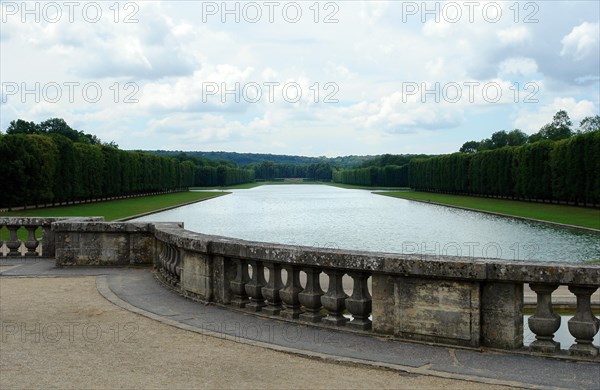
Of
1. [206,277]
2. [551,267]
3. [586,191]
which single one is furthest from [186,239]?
[586,191]

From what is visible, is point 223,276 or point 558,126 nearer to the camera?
point 223,276

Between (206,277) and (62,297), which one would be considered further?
(62,297)

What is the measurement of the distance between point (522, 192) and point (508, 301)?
62.1 m

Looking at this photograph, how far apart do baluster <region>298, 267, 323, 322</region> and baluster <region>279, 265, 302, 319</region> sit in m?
0.12

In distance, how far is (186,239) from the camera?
27.6 ft

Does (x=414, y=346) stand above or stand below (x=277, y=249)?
below

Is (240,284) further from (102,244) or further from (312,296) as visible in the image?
(102,244)

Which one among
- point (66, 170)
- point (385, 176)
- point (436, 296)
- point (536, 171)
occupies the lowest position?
point (385, 176)

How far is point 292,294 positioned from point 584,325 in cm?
307

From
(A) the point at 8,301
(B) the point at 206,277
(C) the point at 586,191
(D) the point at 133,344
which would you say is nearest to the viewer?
(D) the point at 133,344

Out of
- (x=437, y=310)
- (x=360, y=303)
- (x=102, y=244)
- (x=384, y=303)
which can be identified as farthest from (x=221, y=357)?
(x=102, y=244)

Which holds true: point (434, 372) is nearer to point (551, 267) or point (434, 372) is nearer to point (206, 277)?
point (551, 267)

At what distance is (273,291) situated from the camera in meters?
7.39

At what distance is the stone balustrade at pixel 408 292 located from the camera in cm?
568
